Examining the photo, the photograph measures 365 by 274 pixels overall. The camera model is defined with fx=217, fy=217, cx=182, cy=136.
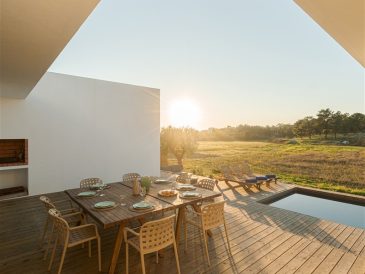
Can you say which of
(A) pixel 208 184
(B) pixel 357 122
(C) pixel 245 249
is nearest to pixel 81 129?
(A) pixel 208 184

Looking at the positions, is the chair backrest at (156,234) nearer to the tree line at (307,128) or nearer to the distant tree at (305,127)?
the tree line at (307,128)

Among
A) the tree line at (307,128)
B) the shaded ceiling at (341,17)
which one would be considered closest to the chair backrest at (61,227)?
the shaded ceiling at (341,17)

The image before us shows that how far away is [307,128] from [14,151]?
12.4 metres

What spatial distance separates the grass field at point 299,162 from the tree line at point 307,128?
568 mm

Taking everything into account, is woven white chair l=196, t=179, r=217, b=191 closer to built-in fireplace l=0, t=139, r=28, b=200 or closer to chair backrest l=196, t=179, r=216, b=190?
chair backrest l=196, t=179, r=216, b=190

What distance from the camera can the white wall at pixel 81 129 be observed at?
6273 millimetres

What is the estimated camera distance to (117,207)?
303cm

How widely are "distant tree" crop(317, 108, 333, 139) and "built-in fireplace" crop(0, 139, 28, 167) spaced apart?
39.9 ft

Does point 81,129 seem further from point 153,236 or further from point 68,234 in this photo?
point 153,236

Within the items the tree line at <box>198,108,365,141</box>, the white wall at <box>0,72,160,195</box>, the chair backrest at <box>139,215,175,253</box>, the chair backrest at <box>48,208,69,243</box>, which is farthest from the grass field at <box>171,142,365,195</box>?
the chair backrest at <box>48,208,69,243</box>

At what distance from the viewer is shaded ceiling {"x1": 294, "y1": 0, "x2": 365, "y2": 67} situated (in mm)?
1611

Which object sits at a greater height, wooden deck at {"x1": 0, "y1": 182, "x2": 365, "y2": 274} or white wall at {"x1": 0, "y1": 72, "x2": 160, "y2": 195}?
white wall at {"x1": 0, "y1": 72, "x2": 160, "y2": 195}

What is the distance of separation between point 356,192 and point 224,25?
6.73 meters

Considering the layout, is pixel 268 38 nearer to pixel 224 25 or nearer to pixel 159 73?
pixel 224 25
